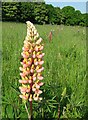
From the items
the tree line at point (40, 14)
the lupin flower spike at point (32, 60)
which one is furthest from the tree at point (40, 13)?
the lupin flower spike at point (32, 60)

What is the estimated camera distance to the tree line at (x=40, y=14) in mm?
29433

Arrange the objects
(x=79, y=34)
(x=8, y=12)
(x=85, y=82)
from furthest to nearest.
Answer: (x=8, y=12) → (x=79, y=34) → (x=85, y=82)

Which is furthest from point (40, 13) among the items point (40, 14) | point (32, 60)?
point (32, 60)

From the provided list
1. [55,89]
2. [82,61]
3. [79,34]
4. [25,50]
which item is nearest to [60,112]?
[55,89]

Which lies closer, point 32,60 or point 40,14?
point 32,60

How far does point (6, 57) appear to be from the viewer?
12.9ft

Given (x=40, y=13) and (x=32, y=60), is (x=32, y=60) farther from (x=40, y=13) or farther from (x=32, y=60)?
(x=40, y=13)

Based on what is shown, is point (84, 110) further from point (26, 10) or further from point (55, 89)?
point (26, 10)

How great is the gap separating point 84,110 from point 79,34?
5.83m


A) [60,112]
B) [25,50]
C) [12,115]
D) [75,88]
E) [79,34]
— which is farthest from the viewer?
[79,34]

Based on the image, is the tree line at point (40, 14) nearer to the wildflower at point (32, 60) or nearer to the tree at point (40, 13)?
the tree at point (40, 13)

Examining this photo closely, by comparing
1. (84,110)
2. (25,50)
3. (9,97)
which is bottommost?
(84,110)

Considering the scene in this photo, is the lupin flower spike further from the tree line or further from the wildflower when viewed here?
the tree line

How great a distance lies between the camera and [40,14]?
32906mm
